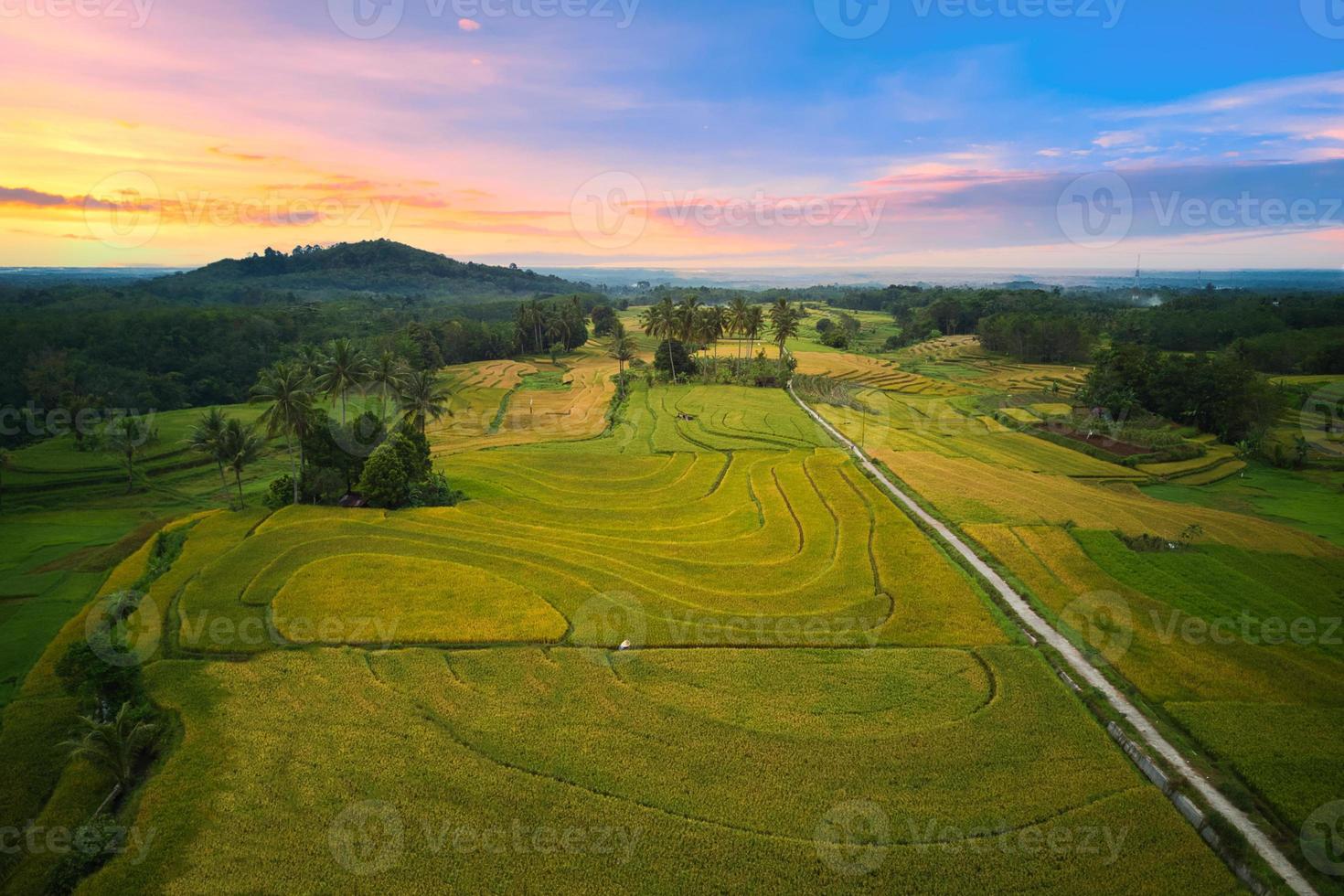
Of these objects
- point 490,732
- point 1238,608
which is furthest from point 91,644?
point 1238,608

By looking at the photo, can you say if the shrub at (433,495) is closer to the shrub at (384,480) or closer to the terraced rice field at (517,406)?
the shrub at (384,480)

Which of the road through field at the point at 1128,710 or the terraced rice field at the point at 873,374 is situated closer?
the road through field at the point at 1128,710

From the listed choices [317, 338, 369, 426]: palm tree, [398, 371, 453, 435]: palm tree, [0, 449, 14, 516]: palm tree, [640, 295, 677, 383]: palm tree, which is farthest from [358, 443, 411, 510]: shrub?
[640, 295, 677, 383]: palm tree

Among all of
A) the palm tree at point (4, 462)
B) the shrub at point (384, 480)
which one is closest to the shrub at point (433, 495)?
the shrub at point (384, 480)

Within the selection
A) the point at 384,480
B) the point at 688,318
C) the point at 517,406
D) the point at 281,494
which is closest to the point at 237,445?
the point at 281,494

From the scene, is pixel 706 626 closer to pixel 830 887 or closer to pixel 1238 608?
pixel 830 887

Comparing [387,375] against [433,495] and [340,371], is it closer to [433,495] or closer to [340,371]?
[340,371]
